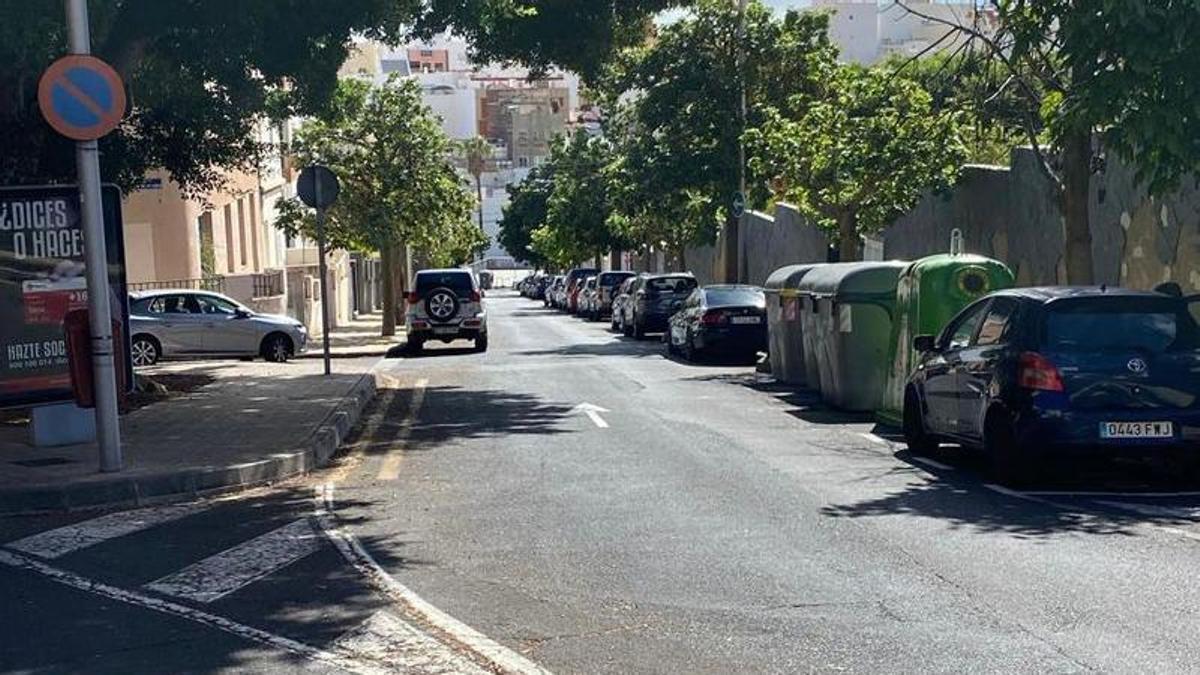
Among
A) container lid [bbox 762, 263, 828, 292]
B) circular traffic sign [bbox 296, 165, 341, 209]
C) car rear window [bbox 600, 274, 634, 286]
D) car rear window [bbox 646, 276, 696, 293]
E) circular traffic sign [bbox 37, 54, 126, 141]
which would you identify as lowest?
car rear window [bbox 600, 274, 634, 286]

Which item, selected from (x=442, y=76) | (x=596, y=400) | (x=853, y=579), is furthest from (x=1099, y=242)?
(x=442, y=76)

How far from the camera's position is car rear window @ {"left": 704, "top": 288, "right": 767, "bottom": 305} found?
85.7 feet

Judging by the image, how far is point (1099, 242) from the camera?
758 inches

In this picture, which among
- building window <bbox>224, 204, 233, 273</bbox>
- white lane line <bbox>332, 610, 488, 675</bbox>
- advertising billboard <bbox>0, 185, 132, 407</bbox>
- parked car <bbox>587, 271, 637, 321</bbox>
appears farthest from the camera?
parked car <bbox>587, 271, 637, 321</bbox>

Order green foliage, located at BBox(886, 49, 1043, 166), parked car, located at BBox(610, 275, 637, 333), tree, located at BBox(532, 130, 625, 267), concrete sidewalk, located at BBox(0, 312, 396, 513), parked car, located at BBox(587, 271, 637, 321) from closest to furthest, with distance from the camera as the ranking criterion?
concrete sidewalk, located at BBox(0, 312, 396, 513)
green foliage, located at BBox(886, 49, 1043, 166)
parked car, located at BBox(610, 275, 637, 333)
parked car, located at BBox(587, 271, 637, 321)
tree, located at BBox(532, 130, 625, 267)

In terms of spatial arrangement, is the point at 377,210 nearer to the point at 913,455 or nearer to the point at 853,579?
the point at 913,455

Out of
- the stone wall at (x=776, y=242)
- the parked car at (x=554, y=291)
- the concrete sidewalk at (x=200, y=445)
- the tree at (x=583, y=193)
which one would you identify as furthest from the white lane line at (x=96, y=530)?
Answer: the parked car at (x=554, y=291)

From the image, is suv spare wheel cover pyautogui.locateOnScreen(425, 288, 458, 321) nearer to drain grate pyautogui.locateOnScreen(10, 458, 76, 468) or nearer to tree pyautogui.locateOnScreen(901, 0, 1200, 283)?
drain grate pyautogui.locateOnScreen(10, 458, 76, 468)

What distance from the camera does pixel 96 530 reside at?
9.85m

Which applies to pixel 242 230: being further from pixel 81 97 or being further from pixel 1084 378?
pixel 1084 378

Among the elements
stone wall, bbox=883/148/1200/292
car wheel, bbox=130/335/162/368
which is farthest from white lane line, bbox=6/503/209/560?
car wheel, bbox=130/335/162/368

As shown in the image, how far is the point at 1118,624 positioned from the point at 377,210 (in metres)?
33.3

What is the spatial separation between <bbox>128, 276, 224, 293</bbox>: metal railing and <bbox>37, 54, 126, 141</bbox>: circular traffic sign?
65.8 ft

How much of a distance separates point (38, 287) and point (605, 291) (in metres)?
37.4
